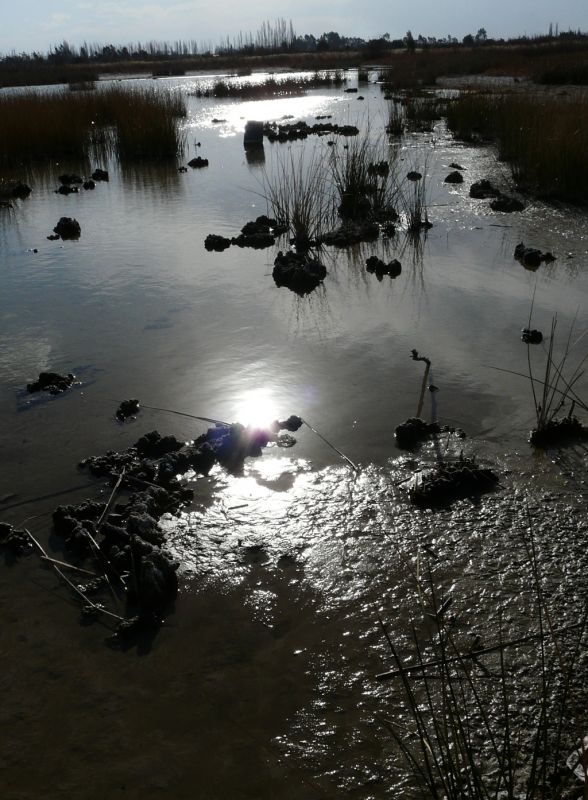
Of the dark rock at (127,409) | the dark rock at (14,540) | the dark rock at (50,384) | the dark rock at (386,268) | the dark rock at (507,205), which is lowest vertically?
the dark rock at (14,540)

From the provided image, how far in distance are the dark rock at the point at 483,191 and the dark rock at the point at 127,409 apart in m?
6.38

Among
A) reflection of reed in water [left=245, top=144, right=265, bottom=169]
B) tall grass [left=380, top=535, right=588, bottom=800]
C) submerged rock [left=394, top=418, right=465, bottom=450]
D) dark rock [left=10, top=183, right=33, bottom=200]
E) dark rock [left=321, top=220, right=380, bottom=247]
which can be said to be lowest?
tall grass [left=380, top=535, right=588, bottom=800]

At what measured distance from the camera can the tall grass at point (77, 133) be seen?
12.4m

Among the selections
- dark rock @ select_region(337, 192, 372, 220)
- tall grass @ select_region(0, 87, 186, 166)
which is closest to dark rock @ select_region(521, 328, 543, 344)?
dark rock @ select_region(337, 192, 372, 220)

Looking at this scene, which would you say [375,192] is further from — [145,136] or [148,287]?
[145,136]

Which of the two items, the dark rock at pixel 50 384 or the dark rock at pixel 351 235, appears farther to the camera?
the dark rock at pixel 351 235

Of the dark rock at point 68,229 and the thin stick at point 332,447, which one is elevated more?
the dark rock at point 68,229

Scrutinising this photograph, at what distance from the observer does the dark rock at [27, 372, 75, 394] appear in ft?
13.0

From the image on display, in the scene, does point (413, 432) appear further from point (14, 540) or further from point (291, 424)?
Result: point (14, 540)

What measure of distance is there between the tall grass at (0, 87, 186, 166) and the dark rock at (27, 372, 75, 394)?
31.1ft

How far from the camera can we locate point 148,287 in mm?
5898

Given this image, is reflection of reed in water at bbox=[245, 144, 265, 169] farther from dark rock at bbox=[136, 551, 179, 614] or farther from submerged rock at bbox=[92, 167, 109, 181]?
dark rock at bbox=[136, 551, 179, 614]

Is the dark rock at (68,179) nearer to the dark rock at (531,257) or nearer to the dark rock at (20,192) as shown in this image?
the dark rock at (20,192)

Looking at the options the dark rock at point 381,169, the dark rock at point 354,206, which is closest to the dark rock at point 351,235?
the dark rock at point 354,206
